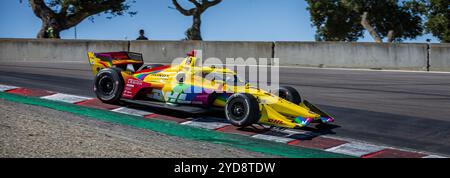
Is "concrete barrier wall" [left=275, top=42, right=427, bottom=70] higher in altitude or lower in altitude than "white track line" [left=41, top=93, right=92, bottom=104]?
higher

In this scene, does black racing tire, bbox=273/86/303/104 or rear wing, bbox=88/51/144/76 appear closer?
black racing tire, bbox=273/86/303/104

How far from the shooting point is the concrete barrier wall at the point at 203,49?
22656 mm

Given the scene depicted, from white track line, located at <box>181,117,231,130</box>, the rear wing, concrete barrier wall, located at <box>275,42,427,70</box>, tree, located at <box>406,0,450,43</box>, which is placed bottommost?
white track line, located at <box>181,117,231,130</box>

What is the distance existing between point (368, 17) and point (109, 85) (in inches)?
1067

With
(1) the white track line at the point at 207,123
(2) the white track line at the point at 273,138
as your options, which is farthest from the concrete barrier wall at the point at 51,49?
(2) the white track line at the point at 273,138

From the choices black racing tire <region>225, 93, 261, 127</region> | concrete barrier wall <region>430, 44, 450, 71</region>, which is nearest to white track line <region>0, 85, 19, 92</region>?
black racing tire <region>225, 93, 261, 127</region>

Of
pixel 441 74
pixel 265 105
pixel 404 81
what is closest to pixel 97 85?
pixel 265 105

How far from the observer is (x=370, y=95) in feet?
45.4

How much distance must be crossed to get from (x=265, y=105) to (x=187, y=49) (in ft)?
45.0

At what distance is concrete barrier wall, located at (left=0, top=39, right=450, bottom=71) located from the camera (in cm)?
2009

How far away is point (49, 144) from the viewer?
7.80 metres

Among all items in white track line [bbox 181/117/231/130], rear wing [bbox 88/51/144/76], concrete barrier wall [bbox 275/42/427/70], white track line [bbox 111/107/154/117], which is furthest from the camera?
concrete barrier wall [bbox 275/42/427/70]

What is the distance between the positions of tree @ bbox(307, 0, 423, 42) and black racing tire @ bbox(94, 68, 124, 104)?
2514cm

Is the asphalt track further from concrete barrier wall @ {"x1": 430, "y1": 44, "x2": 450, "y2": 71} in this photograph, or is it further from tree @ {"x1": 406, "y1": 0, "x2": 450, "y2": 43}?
tree @ {"x1": 406, "y1": 0, "x2": 450, "y2": 43}
